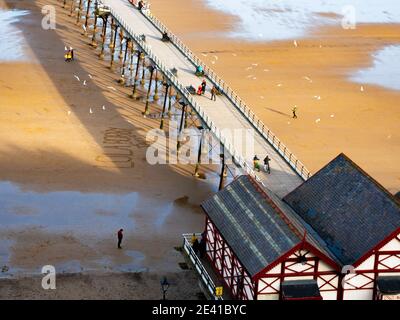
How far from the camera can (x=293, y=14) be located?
71.9 m

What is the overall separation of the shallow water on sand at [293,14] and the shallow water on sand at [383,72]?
21.1 ft

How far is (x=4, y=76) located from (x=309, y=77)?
1816cm

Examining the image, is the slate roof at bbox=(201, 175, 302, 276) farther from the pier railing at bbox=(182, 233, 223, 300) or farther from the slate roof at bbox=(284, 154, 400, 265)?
the slate roof at bbox=(284, 154, 400, 265)

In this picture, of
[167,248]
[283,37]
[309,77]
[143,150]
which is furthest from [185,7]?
[167,248]

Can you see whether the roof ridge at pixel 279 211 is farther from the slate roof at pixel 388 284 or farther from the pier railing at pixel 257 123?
the pier railing at pixel 257 123

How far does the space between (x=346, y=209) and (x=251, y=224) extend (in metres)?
3.13

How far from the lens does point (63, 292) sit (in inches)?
1187

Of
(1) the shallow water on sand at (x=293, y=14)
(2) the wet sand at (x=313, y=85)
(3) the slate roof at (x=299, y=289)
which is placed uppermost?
(3) the slate roof at (x=299, y=289)

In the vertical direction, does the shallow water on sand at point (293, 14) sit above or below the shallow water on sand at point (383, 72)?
below

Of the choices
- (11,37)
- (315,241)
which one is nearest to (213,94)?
(315,241)

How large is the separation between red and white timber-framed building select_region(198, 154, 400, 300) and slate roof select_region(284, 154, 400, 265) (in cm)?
3

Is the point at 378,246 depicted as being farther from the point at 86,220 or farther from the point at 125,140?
the point at 125,140

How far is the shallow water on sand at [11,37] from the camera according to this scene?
2189 inches

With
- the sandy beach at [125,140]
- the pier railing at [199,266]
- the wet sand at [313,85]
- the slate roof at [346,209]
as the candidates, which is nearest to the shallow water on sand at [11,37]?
the sandy beach at [125,140]
